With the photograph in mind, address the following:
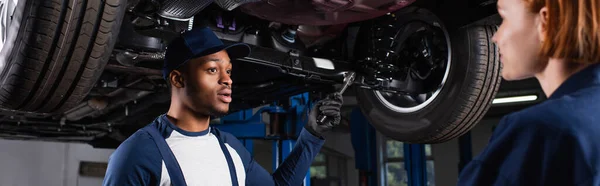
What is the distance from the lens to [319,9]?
74.5 inches

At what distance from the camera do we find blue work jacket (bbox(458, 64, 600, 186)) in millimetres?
579

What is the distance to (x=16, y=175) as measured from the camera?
5.27 metres

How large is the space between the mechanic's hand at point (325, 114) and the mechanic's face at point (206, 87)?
36cm

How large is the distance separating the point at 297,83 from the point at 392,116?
443 mm

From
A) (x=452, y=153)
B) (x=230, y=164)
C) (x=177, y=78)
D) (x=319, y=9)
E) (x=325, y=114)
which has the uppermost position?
(x=319, y=9)

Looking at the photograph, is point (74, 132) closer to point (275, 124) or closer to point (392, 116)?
point (275, 124)

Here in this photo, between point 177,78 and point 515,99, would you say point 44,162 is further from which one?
point 515,99

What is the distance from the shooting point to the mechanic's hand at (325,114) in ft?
5.62

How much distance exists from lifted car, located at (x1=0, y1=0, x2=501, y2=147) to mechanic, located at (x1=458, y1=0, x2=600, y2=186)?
1.09 m

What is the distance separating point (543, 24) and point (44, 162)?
18.8 ft

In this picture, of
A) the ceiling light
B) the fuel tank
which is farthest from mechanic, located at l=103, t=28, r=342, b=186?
the ceiling light

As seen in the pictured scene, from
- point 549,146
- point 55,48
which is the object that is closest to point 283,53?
A: point 55,48

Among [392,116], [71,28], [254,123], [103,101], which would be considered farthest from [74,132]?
[71,28]

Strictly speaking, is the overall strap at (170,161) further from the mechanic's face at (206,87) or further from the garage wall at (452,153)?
the garage wall at (452,153)
